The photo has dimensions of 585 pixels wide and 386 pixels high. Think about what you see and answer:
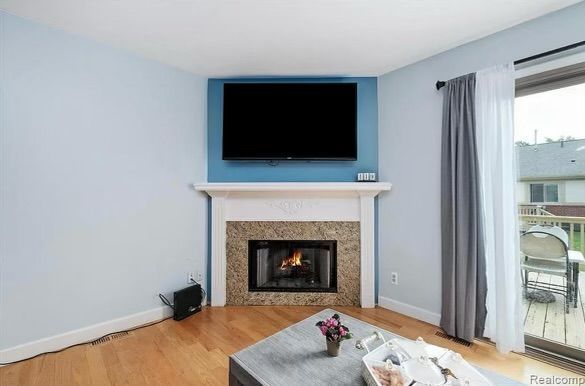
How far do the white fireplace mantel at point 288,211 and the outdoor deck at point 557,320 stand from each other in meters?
1.20

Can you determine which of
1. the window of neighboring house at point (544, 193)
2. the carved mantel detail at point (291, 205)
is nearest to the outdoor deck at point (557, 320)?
the window of neighboring house at point (544, 193)

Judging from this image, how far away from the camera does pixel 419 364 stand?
104cm

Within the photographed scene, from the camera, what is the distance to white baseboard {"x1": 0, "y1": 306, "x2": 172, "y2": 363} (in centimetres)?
175

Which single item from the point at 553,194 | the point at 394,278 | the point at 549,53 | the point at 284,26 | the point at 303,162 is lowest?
the point at 394,278

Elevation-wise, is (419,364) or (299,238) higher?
(299,238)

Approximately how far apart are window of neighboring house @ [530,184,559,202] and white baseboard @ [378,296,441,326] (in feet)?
3.94

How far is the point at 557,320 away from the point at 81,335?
3.56 m

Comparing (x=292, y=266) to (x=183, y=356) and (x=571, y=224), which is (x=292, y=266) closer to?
(x=183, y=356)

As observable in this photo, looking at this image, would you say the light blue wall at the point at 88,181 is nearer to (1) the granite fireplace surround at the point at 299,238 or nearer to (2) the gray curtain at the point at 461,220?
(1) the granite fireplace surround at the point at 299,238

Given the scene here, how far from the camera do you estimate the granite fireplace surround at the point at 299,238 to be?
2.64 m

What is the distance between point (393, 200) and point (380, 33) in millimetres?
1457

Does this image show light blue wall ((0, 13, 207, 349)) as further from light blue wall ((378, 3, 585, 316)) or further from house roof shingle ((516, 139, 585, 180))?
house roof shingle ((516, 139, 585, 180))

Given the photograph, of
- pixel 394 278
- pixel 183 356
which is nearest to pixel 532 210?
pixel 394 278

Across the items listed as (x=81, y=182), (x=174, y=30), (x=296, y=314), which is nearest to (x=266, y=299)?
(x=296, y=314)
